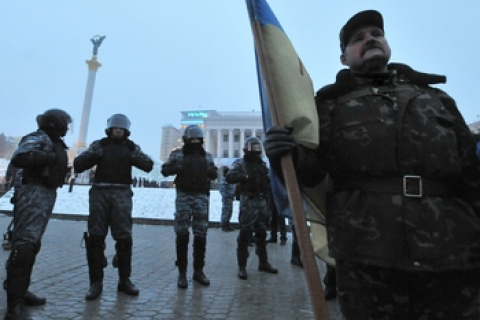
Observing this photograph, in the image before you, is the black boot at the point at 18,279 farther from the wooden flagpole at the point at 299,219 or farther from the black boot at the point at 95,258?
the wooden flagpole at the point at 299,219

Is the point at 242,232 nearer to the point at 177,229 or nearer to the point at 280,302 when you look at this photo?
the point at 177,229

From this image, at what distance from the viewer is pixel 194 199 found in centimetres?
502

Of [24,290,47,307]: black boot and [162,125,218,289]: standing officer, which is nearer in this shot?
[24,290,47,307]: black boot

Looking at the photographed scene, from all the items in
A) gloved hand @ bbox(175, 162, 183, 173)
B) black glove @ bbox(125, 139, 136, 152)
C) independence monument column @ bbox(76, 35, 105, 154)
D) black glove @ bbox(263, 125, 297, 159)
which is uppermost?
independence monument column @ bbox(76, 35, 105, 154)

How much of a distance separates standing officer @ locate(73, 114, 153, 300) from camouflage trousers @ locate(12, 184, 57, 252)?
73 cm

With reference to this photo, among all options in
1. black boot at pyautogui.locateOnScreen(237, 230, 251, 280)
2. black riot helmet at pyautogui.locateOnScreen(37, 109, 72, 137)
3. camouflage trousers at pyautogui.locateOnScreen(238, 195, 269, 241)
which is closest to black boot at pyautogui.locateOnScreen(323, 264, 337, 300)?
black boot at pyautogui.locateOnScreen(237, 230, 251, 280)

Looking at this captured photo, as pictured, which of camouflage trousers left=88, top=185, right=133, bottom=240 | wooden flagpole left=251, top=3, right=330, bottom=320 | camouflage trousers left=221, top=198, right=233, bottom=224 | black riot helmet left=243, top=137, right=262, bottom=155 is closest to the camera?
wooden flagpole left=251, top=3, right=330, bottom=320

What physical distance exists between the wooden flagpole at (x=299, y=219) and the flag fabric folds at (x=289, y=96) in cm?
2

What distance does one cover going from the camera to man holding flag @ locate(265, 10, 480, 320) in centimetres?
146

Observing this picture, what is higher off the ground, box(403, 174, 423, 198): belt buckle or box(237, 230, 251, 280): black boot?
box(403, 174, 423, 198): belt buckle

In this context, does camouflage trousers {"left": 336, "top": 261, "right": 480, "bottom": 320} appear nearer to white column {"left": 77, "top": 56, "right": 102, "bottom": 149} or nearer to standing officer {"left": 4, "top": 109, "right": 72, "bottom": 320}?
standing officer {"left": 4, "top": 109, "right": 72, "bottom": 320}

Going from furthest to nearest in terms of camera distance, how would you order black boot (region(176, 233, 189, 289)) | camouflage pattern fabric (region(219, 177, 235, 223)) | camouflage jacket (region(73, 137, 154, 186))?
1. camouflage pattern fabric (region(219, 177, 235, 223))
2. black boot (region(176, 233, 189, 289))
3. camouflage jacket (region(73, 137, 154, 186))

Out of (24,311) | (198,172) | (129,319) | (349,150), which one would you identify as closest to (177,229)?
(198,172)

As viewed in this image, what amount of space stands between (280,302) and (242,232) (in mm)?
1660
